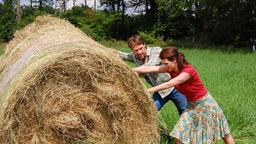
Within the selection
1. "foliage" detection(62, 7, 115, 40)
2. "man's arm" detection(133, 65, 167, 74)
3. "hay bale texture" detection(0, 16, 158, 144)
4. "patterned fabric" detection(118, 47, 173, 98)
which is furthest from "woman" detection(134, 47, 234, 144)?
"foliage" detection(62, 7, 115, 40)

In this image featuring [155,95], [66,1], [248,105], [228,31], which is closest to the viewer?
[155,95]

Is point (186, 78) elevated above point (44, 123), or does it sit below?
above

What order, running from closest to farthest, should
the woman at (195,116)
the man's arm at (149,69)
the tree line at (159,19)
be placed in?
the woman at (195,116)
the man's arm at (149,69)
the tree line at (159,19)

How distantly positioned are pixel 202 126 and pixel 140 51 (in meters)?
1.39

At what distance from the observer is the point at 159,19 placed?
48.1 metres

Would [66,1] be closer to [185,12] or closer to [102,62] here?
[185,12]

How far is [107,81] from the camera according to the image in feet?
21.3

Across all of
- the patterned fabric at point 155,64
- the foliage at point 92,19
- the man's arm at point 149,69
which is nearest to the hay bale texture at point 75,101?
the man's arm at point 149,69

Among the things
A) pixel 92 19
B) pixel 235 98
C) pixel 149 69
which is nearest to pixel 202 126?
pixel 149 69

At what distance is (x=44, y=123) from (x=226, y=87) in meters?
7.47

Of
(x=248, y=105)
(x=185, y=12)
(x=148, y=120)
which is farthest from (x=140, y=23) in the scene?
(x=148, y=120)

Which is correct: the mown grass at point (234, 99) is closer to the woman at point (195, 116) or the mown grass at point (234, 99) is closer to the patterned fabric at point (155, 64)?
the woman at point (195, 116)

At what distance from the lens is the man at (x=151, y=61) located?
7105 mm

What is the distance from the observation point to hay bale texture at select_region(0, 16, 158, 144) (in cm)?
607
